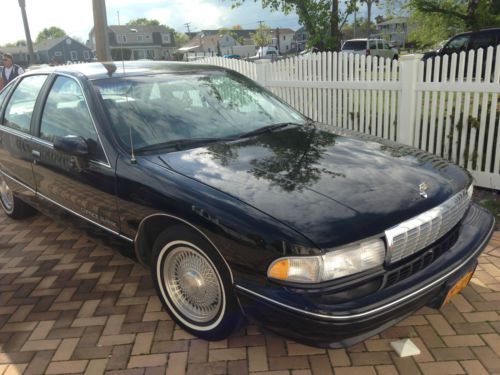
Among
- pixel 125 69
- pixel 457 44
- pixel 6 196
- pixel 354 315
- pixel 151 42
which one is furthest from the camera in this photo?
pixel 151 42

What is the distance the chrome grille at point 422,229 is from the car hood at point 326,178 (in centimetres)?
4

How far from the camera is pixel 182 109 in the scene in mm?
3238

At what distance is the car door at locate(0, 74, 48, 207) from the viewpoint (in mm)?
3826

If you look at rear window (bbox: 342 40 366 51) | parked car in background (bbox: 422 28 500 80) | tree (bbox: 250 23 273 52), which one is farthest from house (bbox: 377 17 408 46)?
tree (bbox: 250 23 273 52)

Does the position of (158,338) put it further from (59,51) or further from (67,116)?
(59,51)

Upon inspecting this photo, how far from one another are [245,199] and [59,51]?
90.1 m

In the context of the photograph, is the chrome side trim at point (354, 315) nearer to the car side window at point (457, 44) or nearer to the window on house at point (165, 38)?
the car side window at point (457, 44)

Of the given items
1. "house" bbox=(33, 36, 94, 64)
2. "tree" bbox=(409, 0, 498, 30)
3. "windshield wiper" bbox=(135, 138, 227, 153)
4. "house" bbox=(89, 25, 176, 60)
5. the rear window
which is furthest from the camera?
"house" bbox=(89, 25, 176, 60)

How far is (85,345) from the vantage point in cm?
276

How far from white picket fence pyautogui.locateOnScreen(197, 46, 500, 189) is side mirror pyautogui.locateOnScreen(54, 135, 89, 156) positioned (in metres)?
3.98

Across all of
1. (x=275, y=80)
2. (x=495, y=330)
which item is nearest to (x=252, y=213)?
(x=495, y=330)

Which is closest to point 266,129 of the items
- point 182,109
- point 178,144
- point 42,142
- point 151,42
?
point 182,109

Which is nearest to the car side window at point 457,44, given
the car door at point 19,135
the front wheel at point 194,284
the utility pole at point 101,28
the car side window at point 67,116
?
the utility pole at point 101,28

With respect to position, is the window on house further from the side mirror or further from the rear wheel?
the side mirror
